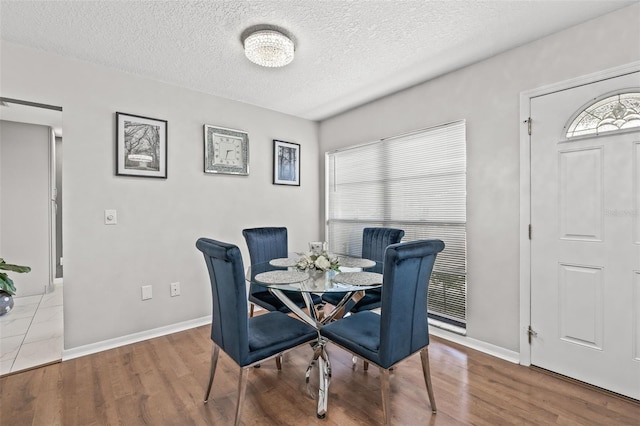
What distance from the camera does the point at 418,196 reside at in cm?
307

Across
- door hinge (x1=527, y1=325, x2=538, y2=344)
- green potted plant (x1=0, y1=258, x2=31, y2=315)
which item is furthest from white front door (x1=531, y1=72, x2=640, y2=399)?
green potted plant (x1=0, y1=258, x2=31, y2=315)

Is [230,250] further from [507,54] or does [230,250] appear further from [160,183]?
[507,54]

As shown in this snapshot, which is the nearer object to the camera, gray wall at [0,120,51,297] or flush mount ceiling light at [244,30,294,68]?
flush mount ceiling light at [244,30,294,68]

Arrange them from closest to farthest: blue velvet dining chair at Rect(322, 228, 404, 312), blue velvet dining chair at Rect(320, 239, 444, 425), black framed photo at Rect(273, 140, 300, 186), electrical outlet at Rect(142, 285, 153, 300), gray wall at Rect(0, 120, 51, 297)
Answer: blue velvet dining chair at Rect(320, 239, 444, 425), blue velvet dining chair at Rect(322, 228, 404, 312), electrical outlet at Rect(142, 285, 153, 300), gray wall at Rect(0, 120, 51, 297), black framed photo at Rect(273, 140, 300, 186)

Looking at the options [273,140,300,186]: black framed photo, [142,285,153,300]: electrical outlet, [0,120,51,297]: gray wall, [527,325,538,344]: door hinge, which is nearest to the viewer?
[527,325,538,344]: door hinge

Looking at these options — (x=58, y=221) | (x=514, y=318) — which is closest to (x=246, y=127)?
(x=58, y=221)

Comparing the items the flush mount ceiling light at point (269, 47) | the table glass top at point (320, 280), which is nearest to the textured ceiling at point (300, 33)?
the flush mount ceiling light at point (269, 47)

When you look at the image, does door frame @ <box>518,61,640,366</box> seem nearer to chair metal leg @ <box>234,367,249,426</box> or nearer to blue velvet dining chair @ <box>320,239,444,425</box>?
blue velvet dining chair @ <box>320,239,444,425</box>

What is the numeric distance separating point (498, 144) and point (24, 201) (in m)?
4.51

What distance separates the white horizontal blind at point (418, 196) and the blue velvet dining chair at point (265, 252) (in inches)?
42.2

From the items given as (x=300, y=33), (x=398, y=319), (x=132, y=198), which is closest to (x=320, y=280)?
(x=398, y=319)

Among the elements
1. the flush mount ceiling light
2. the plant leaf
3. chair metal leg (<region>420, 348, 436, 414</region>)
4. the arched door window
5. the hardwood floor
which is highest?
the flush mount ceiling light

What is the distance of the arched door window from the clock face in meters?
2.97

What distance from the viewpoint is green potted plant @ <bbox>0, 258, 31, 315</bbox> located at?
101 inches
